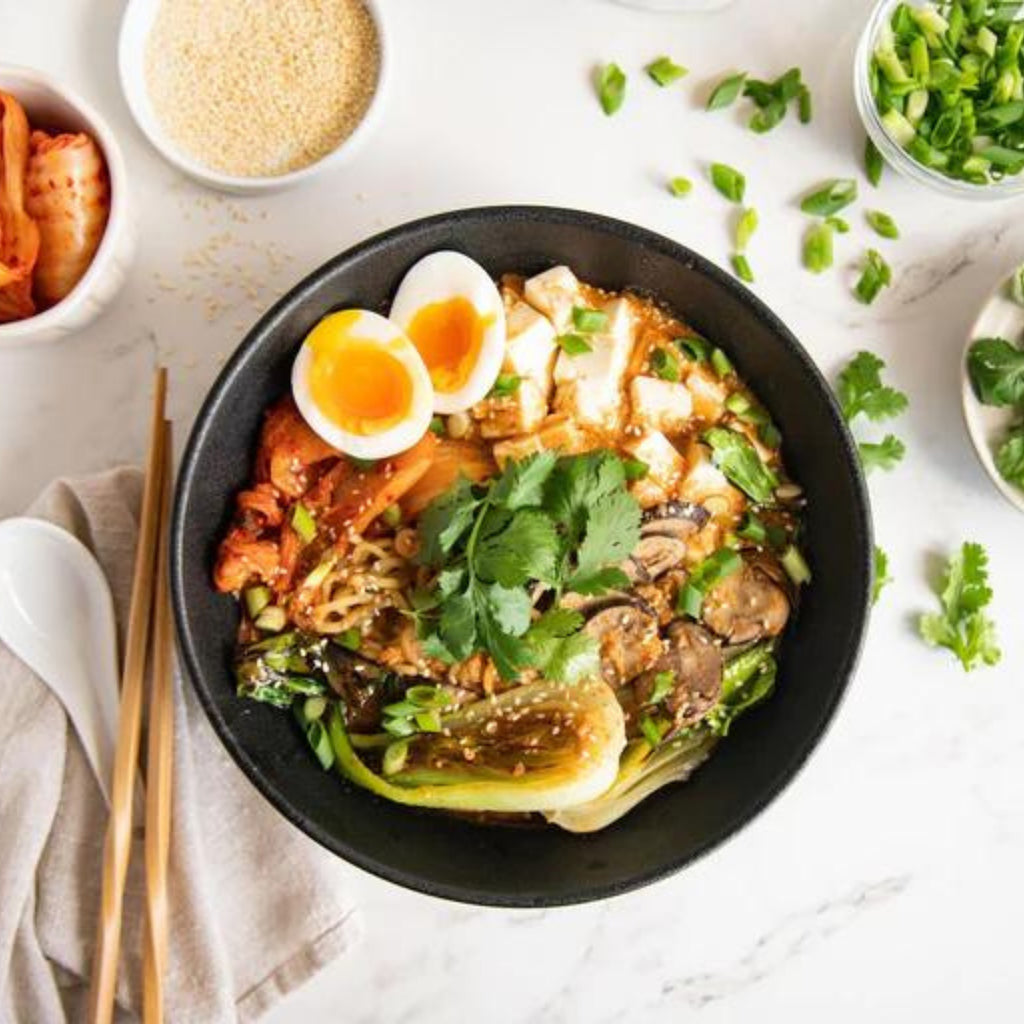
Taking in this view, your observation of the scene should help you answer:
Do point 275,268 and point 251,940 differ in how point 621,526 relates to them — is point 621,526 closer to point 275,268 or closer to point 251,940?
point 275,268

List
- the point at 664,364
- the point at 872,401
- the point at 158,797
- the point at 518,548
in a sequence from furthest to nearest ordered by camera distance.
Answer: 1. the point at 872,401
2. the point at 664,364
3. the point at 158,797
4. the point at 518,548

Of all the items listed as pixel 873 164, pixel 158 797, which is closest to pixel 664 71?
pixel 873 164

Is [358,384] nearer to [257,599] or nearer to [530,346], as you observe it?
[530,346]

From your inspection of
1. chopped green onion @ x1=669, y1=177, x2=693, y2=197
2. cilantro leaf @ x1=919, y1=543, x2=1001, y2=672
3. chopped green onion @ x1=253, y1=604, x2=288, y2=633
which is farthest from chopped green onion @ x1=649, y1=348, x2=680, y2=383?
chopped green onion @ x1=253, y1=604, x2=288, y2=633

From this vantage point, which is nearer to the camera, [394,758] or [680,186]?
[394,758]

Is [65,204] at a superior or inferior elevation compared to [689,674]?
superior

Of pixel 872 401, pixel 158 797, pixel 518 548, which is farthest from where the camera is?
pixel 872 401

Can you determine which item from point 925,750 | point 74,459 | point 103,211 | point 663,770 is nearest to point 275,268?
point 103,211
